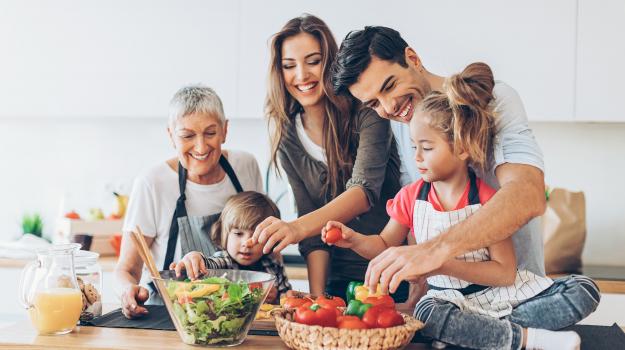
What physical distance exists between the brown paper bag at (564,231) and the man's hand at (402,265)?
5.53 ft

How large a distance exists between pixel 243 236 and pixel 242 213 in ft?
0.20

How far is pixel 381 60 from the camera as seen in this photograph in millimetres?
1893

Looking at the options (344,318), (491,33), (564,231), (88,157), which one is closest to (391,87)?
(344,318)

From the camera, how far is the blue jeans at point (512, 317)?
1.52 m

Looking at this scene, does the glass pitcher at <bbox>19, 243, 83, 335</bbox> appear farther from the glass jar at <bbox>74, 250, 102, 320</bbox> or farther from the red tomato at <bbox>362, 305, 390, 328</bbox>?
the red tomato at <bbox>362, 305, 390, 328</bbox>

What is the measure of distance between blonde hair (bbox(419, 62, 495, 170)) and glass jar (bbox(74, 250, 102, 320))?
82cm

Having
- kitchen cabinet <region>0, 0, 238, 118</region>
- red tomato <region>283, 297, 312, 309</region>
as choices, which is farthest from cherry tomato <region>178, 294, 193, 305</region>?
kitchen cabinet <region>0, 0, 238, 118</region>

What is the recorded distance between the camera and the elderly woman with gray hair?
2.11 meters

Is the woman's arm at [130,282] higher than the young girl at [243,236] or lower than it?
lower

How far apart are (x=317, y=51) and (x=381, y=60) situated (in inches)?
12.5

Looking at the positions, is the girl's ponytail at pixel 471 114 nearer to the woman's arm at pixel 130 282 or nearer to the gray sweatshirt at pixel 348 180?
the gray sweatshirt at pixel 348 180

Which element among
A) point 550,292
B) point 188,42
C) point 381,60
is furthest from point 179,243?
point 188,42

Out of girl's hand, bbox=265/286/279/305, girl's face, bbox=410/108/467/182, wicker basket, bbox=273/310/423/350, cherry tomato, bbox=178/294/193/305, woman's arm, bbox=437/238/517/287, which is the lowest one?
girl's hand, bbox=265/286/279/305

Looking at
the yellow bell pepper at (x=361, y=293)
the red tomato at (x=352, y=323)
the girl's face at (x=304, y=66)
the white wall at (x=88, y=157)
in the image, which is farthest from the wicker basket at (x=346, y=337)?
the white wall at (x=88, y=157)
